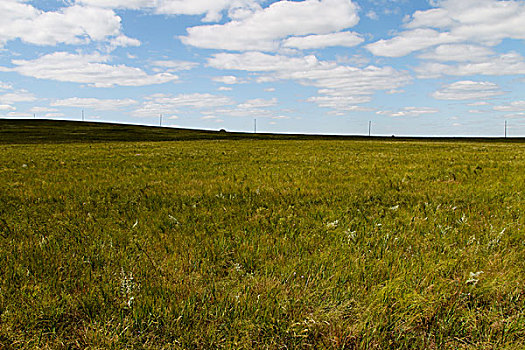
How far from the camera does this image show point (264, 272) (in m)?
4.00

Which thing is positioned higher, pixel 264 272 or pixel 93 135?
pixel 93 135

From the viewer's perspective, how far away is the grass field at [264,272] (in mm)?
2961

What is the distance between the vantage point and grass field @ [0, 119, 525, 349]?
2.96 m

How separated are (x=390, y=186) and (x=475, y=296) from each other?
18.5ft

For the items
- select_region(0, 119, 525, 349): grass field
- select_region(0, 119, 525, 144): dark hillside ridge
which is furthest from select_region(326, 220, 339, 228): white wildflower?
select_region(0, 119, 525, 144): dark hillside ridge

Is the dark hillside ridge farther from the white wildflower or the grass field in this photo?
the white wildflower

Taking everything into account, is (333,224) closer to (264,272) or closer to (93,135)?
(264,272)

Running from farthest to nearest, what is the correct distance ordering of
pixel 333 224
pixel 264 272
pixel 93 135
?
pixel 93 135 < pixel 333 224 < pixel 264 272

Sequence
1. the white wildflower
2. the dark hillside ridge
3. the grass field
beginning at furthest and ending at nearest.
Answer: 1. the dark hillside ridge
2. the white wildflower
3. the grass field

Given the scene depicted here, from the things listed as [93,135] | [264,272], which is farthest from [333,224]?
[93,135]

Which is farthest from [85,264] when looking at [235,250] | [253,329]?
[253,329]

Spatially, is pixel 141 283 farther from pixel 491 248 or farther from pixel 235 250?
pixel 491 248

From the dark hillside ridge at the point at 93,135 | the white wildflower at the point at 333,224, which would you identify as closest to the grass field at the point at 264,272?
the white wildflower at the point at 333,224

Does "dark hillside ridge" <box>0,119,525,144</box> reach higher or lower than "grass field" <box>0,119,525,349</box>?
higher
